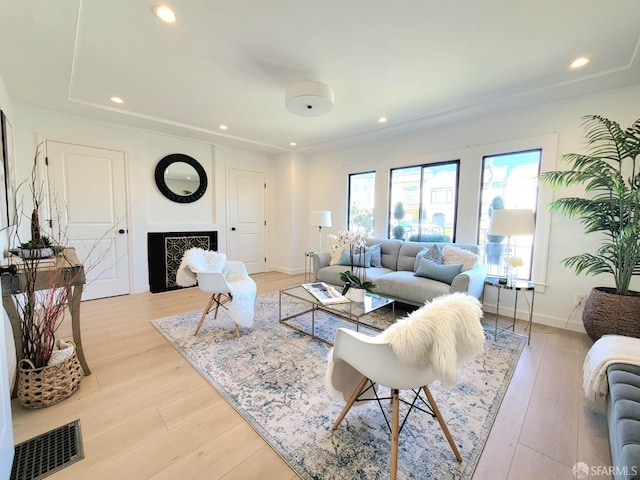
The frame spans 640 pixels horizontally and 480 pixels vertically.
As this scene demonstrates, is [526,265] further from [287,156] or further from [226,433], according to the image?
[287,156]

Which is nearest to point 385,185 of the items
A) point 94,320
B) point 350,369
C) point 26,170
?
point 350,369

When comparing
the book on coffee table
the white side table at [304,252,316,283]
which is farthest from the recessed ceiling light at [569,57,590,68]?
the white side table at [304,252,316,283]

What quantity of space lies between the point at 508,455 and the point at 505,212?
2.10 m

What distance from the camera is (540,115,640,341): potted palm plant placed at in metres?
2.26

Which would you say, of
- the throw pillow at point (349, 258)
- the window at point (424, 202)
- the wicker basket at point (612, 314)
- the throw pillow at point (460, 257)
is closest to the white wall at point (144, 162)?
the throw pillow at point (349, 258)

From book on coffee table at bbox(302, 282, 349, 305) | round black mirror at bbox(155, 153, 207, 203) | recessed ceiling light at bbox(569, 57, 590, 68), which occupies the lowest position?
book on coffee table at bbox(302, 282, 349, 305)

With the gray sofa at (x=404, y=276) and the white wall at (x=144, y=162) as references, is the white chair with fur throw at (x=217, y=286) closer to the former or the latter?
the gray sofa at (x=404, y=276)

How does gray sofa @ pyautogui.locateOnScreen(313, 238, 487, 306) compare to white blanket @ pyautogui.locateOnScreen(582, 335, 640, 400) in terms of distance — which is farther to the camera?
gray sofa @ pyautogui.locateOnScreen(313, 238, 487, 306)

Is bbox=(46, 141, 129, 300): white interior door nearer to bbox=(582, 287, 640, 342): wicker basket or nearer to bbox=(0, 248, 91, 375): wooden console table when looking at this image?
bbox=(0, 248, 91, 375): wooden console table

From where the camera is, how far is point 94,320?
10.1 feet

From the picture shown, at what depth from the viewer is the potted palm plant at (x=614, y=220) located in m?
2.26

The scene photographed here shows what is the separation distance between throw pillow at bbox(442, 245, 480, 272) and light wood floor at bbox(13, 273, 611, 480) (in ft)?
3.38

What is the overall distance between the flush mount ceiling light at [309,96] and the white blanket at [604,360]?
9.15ft

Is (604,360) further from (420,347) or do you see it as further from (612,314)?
(420,347)
